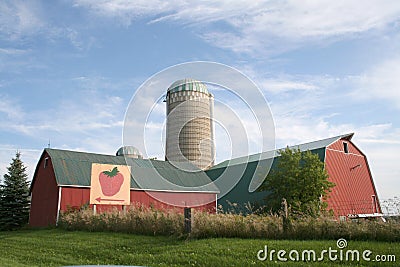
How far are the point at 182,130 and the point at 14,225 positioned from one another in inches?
782

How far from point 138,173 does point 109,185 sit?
21.2 feet

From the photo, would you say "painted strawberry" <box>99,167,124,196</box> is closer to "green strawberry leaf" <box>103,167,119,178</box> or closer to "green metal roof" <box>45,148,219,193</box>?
"green strawberry leaf" <box>103,167,119,178</box>

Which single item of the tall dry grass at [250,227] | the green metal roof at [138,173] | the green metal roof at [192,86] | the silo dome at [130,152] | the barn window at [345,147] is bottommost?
the tall dry grass at [250,227]

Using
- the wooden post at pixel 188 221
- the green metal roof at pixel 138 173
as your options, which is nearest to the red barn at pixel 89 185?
the green metal roof at pixel 138 173

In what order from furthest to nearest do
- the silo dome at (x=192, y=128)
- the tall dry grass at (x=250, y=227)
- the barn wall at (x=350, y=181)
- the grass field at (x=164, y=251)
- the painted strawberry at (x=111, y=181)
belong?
the silo dome at (x=192, y=128)
the barn wall at (x=350, y=181)
the painted strawberry at (x=111, y=181)
the tall dry grass at (x=250, y=227)
the grass field at (x=164, y=251)

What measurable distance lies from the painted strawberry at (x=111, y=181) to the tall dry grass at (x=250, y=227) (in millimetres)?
5818

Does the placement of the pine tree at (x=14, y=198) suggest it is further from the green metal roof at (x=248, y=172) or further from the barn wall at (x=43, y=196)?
the green metal roof at (x=248, y=172)

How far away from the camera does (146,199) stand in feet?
86.8

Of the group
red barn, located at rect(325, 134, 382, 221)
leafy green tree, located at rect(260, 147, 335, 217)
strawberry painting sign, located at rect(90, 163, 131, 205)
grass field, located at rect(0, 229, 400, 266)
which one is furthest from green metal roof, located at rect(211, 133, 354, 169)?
grass field, located at rect(0, 229, 400, 266)

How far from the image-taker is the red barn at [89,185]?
2339 cm

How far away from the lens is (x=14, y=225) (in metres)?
25.4

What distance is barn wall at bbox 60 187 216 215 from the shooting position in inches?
909

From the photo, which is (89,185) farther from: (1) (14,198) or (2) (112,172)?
(1) (14,198)

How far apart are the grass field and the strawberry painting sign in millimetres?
7396
